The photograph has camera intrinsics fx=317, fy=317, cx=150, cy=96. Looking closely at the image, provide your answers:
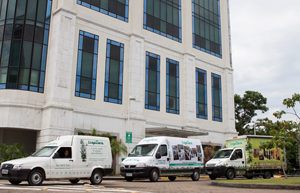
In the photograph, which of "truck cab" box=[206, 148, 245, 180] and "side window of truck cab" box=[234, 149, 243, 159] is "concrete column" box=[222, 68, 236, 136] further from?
"truck cab" box=[206, 148, 245, 180]

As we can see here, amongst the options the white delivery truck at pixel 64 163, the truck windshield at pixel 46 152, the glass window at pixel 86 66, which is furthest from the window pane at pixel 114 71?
the truck windshield at pixel 46 152

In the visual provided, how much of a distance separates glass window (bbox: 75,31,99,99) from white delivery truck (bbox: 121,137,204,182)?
28.4 feet

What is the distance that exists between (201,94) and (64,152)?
23.5 metres

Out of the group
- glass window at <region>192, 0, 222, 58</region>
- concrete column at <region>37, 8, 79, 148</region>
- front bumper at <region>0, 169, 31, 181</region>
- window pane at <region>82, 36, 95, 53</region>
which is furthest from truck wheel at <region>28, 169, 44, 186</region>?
glass window at <region>192, 0, 222, 58</region>

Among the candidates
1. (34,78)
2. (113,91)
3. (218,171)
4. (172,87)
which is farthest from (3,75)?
(218,171)

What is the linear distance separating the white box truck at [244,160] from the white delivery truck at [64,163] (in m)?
8.30

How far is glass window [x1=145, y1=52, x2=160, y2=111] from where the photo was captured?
3012 centimetres

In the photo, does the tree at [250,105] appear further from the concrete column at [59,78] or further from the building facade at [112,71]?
the concrete column at [59,78]

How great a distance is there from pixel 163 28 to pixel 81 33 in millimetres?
10068

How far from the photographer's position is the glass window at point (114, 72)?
27312 millimetres

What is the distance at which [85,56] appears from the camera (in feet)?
85.8

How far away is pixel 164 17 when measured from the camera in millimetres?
33500

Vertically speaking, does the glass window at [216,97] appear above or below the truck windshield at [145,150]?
above

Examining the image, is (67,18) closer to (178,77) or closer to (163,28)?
(163,28)
